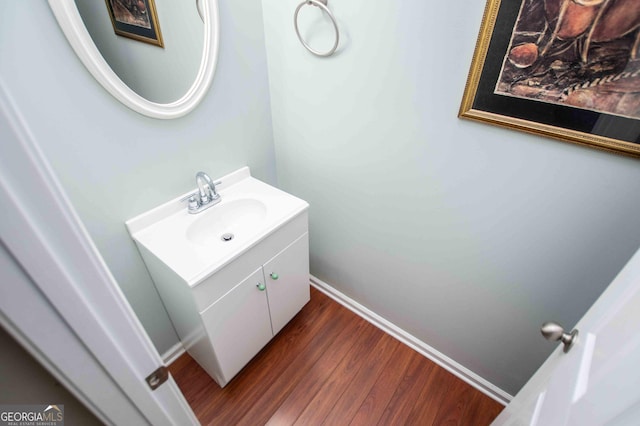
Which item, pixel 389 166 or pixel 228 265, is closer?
pixel 228 265

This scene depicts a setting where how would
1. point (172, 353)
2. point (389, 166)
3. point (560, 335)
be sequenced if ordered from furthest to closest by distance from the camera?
1. point (172, 353)
2. point (389, 166)
3. point (560, 335)

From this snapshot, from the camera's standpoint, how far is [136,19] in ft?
3.15

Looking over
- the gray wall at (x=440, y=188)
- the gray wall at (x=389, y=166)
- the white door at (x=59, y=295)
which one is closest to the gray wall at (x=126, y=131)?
the gray wall at (x=389, y=166)

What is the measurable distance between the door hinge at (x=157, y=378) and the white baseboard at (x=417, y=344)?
132 centimetres

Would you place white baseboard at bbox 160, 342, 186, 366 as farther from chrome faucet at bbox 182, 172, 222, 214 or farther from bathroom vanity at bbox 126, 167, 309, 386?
chrome faucet at bbox 182, 172, 222, 214

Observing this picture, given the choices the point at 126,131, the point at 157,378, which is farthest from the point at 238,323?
the point at 126,131

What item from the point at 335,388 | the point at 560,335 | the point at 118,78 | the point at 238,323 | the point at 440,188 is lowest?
the point at 335,388

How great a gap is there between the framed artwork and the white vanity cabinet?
954mm

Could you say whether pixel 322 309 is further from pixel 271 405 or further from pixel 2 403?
pixel 2 403

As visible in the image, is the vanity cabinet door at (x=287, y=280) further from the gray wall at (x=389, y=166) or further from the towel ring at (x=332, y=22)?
the towel ring at (x=332, y=22)

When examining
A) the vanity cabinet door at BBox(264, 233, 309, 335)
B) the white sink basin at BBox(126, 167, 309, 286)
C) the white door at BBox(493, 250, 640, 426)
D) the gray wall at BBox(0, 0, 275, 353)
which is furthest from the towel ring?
the white door at BBox(493, 250, 640, 426)

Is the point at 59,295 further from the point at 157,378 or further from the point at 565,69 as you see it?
the point at 565,69

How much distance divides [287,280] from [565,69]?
1256mm

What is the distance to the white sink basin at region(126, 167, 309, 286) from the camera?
995mm
